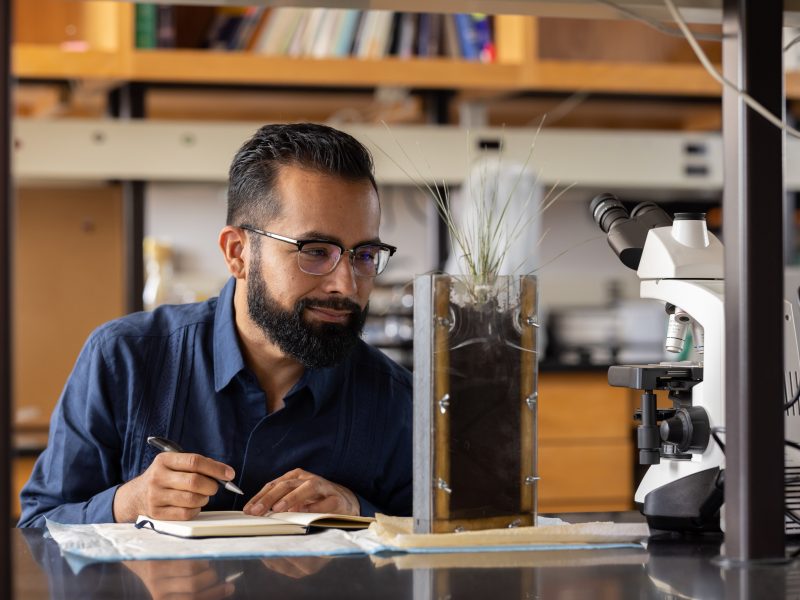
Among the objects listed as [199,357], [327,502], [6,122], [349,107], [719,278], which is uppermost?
[349,107]

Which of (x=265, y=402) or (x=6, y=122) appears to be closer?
(x=6, y=122)

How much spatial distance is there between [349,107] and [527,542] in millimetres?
3089

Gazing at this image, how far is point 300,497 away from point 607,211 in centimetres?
52

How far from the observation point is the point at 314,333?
1502 millimetres

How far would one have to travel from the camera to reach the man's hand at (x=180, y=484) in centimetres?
117

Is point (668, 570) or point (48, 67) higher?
point (48, 67)

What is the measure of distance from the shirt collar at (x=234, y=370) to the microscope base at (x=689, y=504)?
56cm

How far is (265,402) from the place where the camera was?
160 centimetres

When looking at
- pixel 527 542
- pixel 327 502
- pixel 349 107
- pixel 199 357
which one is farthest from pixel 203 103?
pixel 527 542

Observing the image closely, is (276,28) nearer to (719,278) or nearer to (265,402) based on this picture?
(265,402)

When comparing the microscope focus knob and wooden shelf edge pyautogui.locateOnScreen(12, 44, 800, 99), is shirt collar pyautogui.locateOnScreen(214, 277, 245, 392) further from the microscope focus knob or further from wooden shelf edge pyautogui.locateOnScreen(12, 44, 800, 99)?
wooden shelf edge pyautogui.locateOnScreen(12, 44, 800, 99)

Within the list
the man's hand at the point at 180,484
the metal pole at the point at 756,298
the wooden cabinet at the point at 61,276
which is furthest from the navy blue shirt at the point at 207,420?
the wooden cabinet at the point at 61,276

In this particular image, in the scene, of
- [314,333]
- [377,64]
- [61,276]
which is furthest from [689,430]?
[61,276]

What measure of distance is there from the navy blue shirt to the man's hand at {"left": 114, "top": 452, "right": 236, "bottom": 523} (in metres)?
0.29
